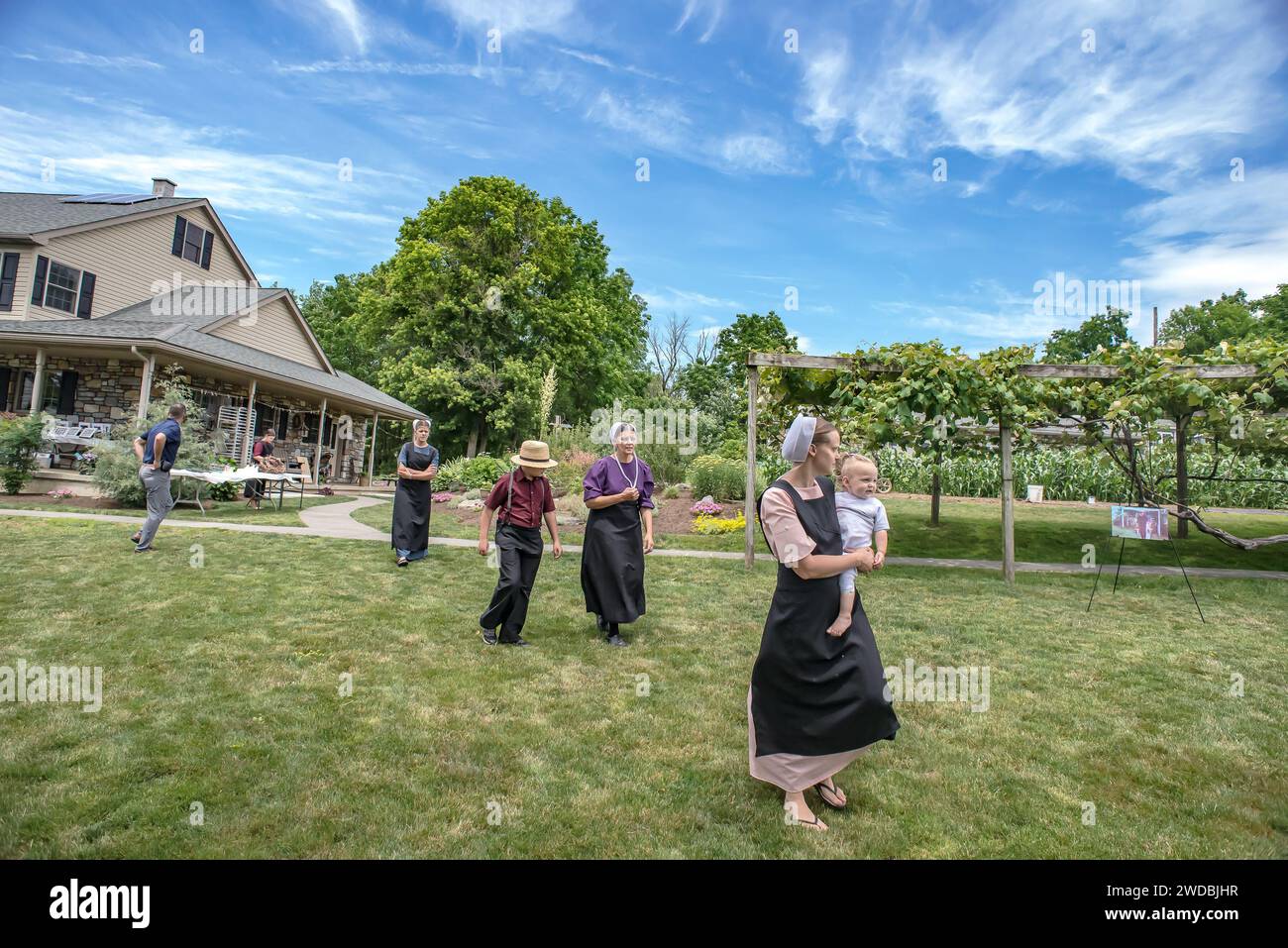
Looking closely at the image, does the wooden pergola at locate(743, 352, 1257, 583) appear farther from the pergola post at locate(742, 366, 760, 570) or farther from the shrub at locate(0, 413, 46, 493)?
the shrub at locate(0, 413, 46, 493)

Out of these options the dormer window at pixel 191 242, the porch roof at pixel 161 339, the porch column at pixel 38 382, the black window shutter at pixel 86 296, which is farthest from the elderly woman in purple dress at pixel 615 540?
the dormer window at pixel 191 242

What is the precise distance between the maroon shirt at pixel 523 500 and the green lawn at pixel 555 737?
112 cm

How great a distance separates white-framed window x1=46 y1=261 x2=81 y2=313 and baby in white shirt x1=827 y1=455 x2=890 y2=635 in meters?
22.8

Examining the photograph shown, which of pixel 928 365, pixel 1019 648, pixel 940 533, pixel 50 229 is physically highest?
pixel 50 229

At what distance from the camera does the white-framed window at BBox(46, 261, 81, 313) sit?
58.1ft

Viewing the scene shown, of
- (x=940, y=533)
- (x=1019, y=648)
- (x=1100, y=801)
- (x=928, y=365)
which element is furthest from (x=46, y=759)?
(x=940, y=533)

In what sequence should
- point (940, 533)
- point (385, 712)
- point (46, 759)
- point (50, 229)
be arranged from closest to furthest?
point (46, 759), point (385, 712), point (940, 533), point (50, 229)

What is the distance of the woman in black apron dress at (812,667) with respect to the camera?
308cm

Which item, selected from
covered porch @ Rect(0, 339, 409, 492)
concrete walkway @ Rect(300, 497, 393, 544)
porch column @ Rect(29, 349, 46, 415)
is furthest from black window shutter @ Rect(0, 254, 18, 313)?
concrete walkway @ Rect(300, 497, 393, 544)

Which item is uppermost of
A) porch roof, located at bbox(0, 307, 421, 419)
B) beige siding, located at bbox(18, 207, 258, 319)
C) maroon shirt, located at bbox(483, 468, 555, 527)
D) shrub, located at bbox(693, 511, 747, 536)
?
beige siding, located at bbox(18, 207, 258, 319)

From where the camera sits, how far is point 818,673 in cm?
310

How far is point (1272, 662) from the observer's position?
592 cm

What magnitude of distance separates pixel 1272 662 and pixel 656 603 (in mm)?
5766
